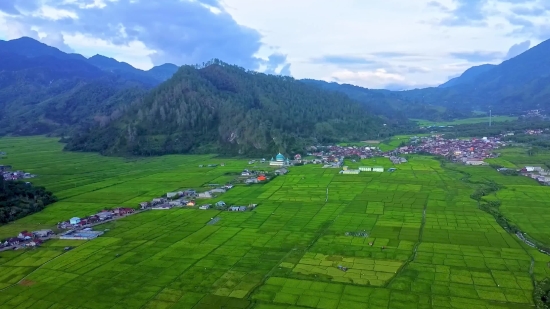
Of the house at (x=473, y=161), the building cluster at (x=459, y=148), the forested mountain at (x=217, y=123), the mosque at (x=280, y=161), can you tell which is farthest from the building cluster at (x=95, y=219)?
the building cluster at (x=459, y=148)

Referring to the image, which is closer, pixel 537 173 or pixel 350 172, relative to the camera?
pixel 537 173

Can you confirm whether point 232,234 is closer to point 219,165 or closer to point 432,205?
point 432,205

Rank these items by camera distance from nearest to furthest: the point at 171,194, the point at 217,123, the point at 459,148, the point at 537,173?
the point at 171,194
the point at 537,173
the point at 459,148
the point at 217,123

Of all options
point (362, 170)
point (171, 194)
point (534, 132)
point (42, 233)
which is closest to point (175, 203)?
point (171, 194)

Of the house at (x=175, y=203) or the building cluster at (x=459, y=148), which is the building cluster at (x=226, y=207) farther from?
the building cluster at (x=459, y=148)

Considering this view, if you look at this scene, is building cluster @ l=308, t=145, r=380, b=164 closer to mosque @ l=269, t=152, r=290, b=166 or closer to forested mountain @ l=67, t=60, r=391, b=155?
forested mountain @ l=67, t=60, r=391, b=155

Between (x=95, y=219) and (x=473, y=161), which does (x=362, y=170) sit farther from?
(x=95, y=219)
